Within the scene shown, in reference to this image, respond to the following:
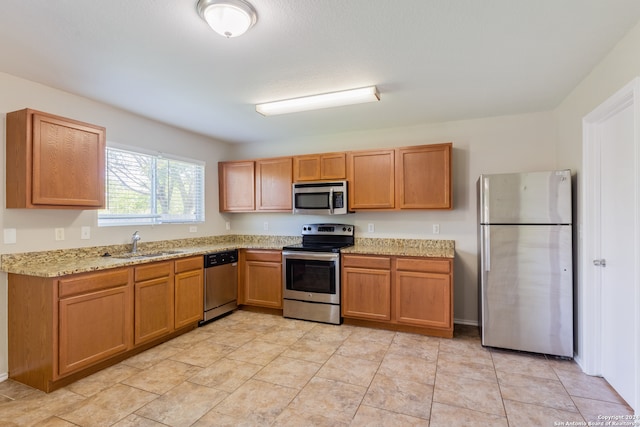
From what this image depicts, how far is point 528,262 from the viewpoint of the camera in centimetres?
293

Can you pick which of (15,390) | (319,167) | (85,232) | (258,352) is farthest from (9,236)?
(319,167)

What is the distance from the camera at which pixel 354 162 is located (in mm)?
3977

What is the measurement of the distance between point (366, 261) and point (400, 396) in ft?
5.17

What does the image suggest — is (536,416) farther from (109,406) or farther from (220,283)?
(220,283)

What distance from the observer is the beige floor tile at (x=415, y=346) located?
9.78 feet

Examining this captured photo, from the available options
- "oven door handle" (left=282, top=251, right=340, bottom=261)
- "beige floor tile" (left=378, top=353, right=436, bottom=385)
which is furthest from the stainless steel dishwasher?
"beige floor tile" (left=378, top=353, right=436, bottom=385)

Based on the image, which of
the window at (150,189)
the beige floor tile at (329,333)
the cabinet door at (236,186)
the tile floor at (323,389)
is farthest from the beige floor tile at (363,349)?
the window at (150,189)

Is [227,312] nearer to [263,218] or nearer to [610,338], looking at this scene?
[263,218]

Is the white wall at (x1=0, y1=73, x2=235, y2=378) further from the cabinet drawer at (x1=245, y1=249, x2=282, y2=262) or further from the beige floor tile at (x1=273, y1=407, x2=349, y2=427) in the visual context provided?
the beige floor tile at (x1=273, y1=407, x2=349, y2=427)

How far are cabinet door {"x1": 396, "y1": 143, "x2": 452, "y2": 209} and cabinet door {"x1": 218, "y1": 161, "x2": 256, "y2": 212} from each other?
2.09m

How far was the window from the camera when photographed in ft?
11.0

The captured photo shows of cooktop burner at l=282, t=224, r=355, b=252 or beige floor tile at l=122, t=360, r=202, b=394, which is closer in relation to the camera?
beige floor tile at l=122, t=360, r=202, b=394

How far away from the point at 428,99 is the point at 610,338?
8.04ft

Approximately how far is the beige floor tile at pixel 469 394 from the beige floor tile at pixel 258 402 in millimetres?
1085
